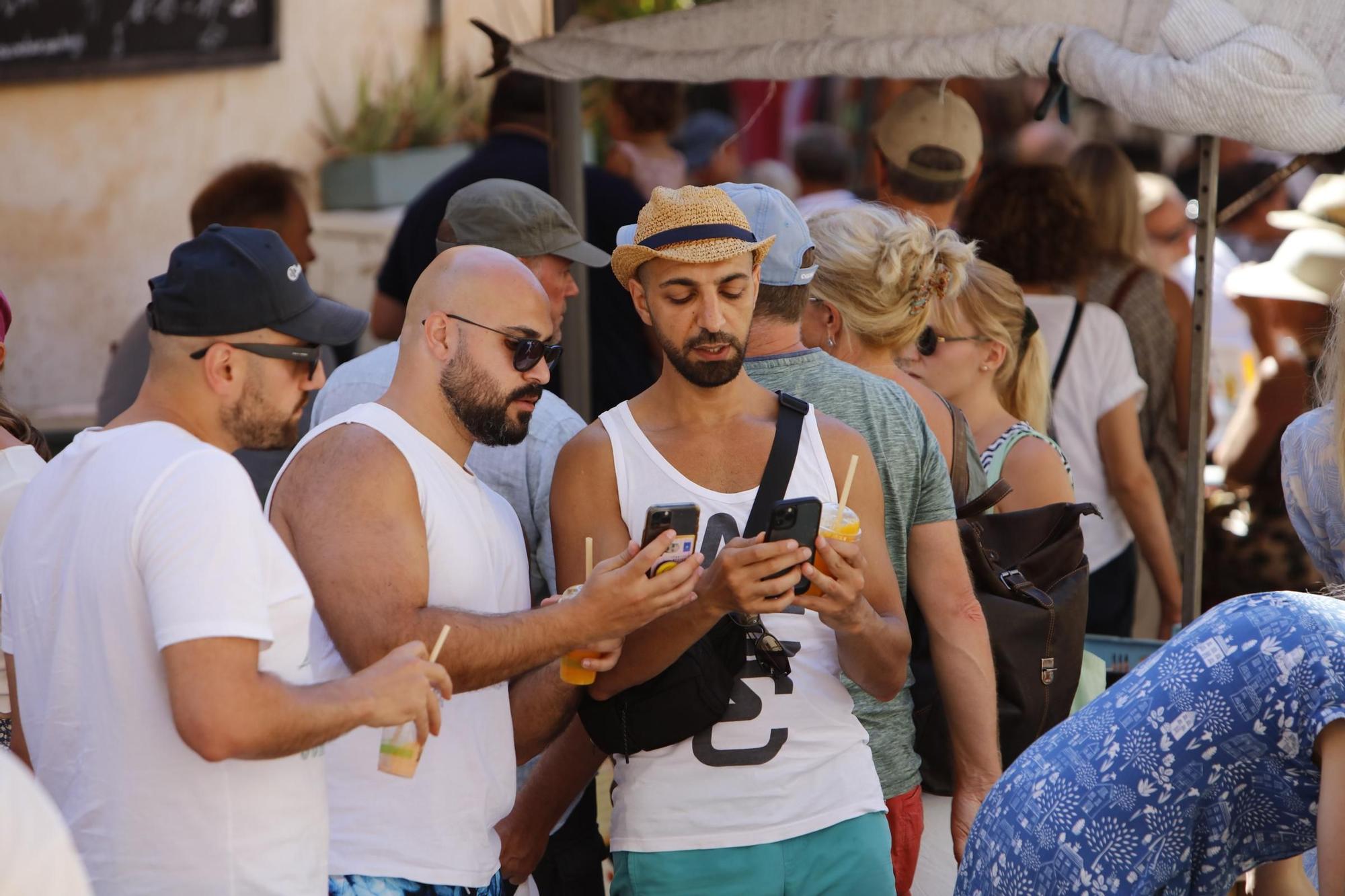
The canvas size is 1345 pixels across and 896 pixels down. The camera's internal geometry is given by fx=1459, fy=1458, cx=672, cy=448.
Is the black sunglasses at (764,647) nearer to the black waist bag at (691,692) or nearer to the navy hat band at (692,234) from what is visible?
the black waist bag at (691,692)

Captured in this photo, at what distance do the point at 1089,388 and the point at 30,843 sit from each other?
11.8ft

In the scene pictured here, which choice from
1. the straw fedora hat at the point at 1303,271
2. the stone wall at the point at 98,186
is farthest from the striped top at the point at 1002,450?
the stone wall at the point at 98,186

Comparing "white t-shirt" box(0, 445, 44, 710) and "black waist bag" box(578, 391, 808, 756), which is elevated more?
"white t-shirt" box(0, 445, 44, 710)

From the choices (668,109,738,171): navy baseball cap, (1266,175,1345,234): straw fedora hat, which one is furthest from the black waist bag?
(668,109,738,171): navy baseball cap

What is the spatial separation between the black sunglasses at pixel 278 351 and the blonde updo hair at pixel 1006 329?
184 cm

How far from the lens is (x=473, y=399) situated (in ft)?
7.77

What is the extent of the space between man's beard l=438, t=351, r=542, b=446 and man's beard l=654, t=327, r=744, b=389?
319mm

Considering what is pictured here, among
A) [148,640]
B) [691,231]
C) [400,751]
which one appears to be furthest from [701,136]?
[148,640]

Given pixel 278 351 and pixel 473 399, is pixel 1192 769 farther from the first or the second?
pixel 278 351

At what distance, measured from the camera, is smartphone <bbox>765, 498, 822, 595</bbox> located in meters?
2.18

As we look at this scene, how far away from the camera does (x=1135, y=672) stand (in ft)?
7.28

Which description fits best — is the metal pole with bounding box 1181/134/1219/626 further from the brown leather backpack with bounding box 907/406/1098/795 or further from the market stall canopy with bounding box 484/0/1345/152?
the brown leather backpack with bounding box 907/406/1098/795

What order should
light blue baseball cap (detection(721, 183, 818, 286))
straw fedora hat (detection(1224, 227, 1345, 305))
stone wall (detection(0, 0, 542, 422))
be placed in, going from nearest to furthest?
light blue baseball cap (detection(721, 183, 818, 286)), straw fedora hat (detection(1224, 227, 1345, 305)), stone wall (detection(0, 0, 542, 422))

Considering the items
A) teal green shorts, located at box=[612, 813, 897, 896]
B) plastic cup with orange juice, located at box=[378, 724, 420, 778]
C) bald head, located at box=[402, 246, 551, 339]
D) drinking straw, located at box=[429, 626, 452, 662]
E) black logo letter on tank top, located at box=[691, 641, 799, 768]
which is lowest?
teal green shorts, located at box=[612, 813, 897, 896]
